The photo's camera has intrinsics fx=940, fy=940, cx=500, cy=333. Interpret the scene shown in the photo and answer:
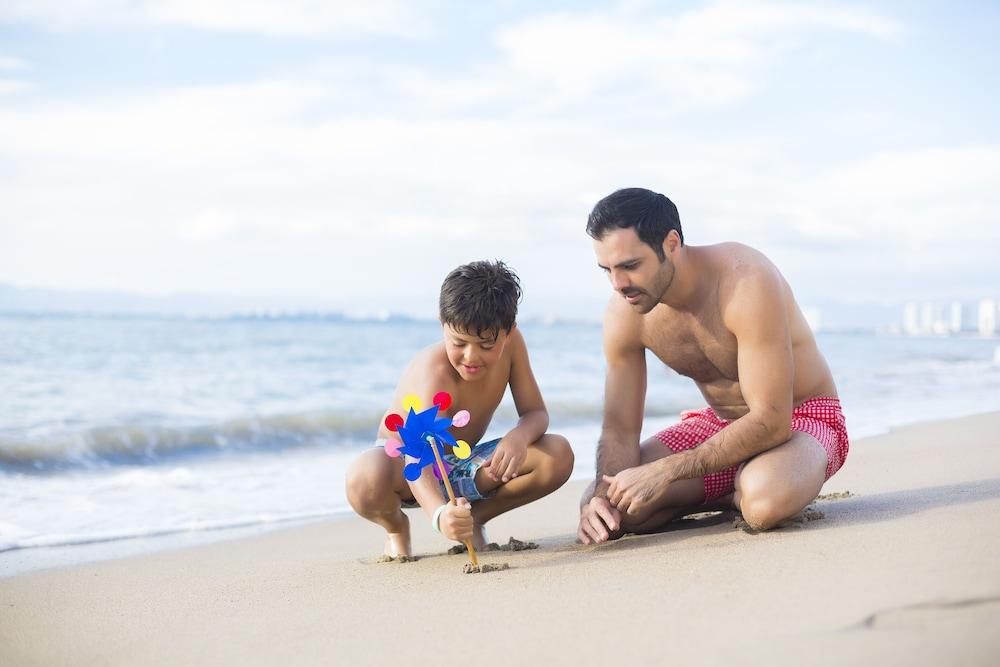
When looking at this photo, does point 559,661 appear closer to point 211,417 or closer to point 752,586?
point 752,586

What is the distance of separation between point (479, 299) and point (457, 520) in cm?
87

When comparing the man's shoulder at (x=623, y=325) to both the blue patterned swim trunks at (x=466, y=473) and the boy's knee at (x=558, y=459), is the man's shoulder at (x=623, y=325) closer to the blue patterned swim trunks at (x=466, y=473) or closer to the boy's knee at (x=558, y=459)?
the boy's knee at (x=558, y=459)

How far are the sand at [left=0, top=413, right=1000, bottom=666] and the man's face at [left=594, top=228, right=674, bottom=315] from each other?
0.98 m

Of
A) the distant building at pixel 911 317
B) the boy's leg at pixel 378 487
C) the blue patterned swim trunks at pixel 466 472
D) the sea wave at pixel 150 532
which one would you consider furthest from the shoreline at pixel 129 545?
the distant building at pixel 911 317

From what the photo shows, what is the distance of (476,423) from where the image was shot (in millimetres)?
4148

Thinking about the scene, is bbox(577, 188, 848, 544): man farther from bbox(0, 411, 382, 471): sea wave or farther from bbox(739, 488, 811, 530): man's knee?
bbox(0, 411, 382, 471): sea wave

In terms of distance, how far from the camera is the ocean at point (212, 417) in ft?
18.1

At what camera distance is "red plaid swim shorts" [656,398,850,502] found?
397 cm

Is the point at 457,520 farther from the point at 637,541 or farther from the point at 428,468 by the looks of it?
the point at 637,541

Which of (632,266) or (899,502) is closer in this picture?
(632,266)

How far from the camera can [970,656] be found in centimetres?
205

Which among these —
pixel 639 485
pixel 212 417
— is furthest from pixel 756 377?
pixel 212 417

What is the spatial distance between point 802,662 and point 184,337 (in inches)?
870

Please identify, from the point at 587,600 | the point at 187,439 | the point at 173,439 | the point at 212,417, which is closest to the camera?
the point at 587,600
